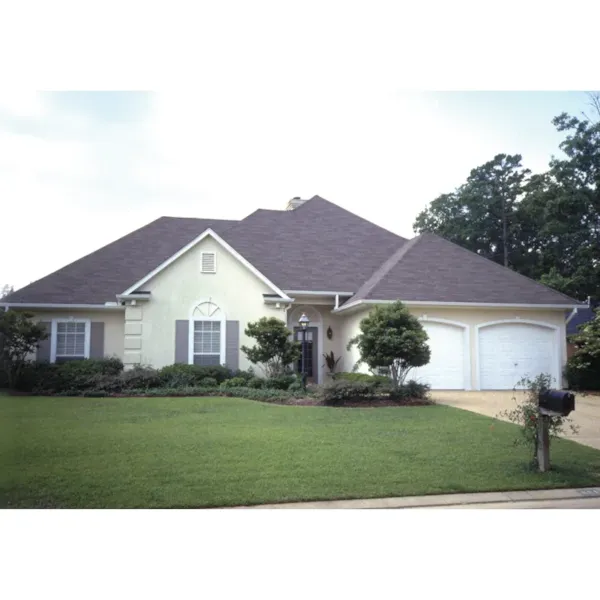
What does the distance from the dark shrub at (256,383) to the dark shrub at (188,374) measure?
65 centimetres

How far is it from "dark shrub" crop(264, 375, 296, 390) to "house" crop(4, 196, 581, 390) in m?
1.02

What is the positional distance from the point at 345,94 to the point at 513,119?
2232mm

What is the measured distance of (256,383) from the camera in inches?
418

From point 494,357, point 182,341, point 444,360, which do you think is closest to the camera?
point 494,357

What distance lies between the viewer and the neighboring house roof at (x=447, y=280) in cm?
856

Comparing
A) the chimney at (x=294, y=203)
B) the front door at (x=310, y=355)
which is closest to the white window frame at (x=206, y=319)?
the front door at (x=310, y=355)

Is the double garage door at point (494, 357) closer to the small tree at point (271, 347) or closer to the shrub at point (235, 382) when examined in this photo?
the small tree at point (271, 347)

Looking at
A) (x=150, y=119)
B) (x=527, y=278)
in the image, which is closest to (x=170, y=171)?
(x=150, y=119)

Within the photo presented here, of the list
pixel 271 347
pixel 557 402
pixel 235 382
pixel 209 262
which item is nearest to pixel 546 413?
pixel 557 402

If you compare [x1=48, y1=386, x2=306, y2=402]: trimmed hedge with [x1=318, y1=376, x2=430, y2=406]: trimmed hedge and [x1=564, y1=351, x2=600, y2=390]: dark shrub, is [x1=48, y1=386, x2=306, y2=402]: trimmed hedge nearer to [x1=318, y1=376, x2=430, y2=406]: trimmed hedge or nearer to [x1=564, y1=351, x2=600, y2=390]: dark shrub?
[x1=318, y1=376, x2=430, y2=406]: trimmed hedge

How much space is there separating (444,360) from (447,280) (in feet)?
8.03

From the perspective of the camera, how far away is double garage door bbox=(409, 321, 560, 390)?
25.2 ft

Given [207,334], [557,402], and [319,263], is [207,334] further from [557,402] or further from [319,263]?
[557,402]

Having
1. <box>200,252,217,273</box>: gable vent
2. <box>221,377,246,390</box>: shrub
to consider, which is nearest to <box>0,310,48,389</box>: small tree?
<box>221,377,246,390</box>: shrub
